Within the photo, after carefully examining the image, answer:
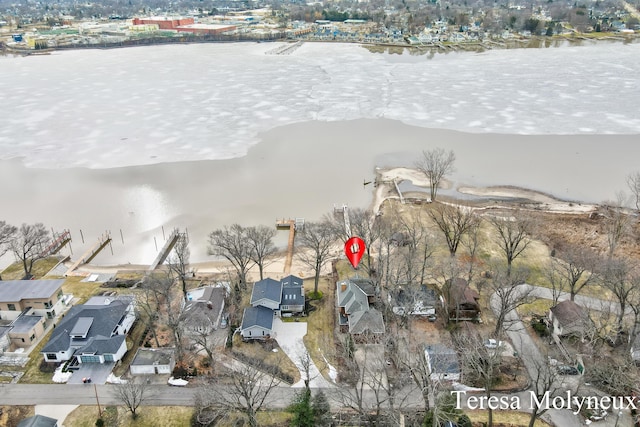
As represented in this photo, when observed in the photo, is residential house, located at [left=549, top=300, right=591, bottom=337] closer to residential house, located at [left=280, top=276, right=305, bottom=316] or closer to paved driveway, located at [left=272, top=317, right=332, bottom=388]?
paved driveway, located at [left=272, top=317, right=332, bottom=388]

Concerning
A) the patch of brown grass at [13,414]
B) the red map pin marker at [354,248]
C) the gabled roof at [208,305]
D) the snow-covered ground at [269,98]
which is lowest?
the patch of brown grass at [13,414]

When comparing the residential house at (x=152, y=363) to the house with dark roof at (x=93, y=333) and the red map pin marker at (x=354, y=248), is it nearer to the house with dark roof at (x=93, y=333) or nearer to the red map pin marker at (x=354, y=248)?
the house with dark roof at (x=93, y=333)

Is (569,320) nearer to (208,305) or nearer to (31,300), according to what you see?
(208,305)

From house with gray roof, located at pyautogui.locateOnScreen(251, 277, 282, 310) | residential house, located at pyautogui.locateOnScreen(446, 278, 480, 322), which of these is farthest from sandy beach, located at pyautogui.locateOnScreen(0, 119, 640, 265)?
residential house, located at pyautogui.locateOnScreen(446, 278, 480, 322)

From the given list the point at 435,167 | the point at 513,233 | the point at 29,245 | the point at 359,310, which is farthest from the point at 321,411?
the point at 435,167

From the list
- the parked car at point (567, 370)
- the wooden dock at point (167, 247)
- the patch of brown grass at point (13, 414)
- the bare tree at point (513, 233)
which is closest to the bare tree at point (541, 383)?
the parked car at point (567, 370)

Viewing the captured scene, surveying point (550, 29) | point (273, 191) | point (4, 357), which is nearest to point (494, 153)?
point (273, 191)
